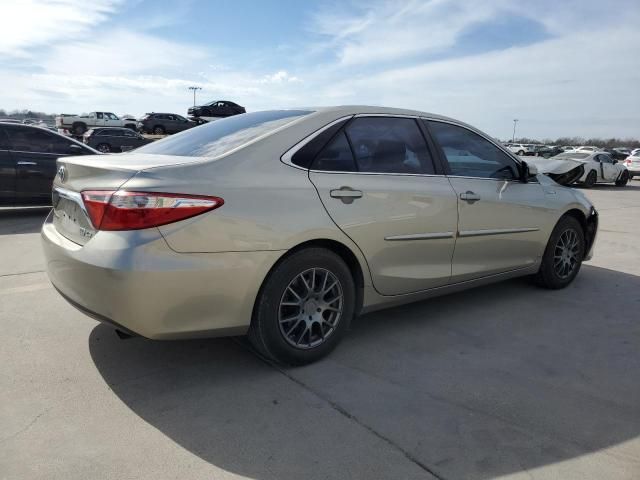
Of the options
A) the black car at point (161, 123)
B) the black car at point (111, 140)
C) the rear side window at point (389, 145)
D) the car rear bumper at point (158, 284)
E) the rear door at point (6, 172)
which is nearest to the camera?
the car rear bumper at point (158, 284)

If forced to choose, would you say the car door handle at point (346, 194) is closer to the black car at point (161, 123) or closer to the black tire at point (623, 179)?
the black tire at point (623, 179)

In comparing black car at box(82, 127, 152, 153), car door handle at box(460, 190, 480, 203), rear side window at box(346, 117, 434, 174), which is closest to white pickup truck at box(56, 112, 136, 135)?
black car at box(82, 127, 152, 153)

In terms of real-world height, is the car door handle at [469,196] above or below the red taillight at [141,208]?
above

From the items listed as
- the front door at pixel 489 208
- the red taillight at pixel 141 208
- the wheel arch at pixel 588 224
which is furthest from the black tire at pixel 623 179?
the red taillight at pixel 141 208

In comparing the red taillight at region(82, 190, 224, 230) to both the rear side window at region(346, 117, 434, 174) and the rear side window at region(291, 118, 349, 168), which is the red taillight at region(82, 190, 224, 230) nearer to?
the rear side window at region(291, 118, 349, 168)

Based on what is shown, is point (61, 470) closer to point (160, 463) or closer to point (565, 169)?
point (160, 463)

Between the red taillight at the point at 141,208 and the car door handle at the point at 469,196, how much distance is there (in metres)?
2.09

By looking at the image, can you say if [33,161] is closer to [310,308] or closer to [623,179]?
[310,308]

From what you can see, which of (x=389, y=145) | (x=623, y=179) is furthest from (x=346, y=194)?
(x=623, y=179)

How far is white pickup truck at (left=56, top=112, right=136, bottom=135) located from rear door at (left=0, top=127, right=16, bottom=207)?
3252 cm

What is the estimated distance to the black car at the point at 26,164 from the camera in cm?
799

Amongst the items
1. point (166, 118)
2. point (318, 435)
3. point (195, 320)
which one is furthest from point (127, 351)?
point (166, 118)

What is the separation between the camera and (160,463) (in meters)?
2.26

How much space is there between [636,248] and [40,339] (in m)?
7.52
